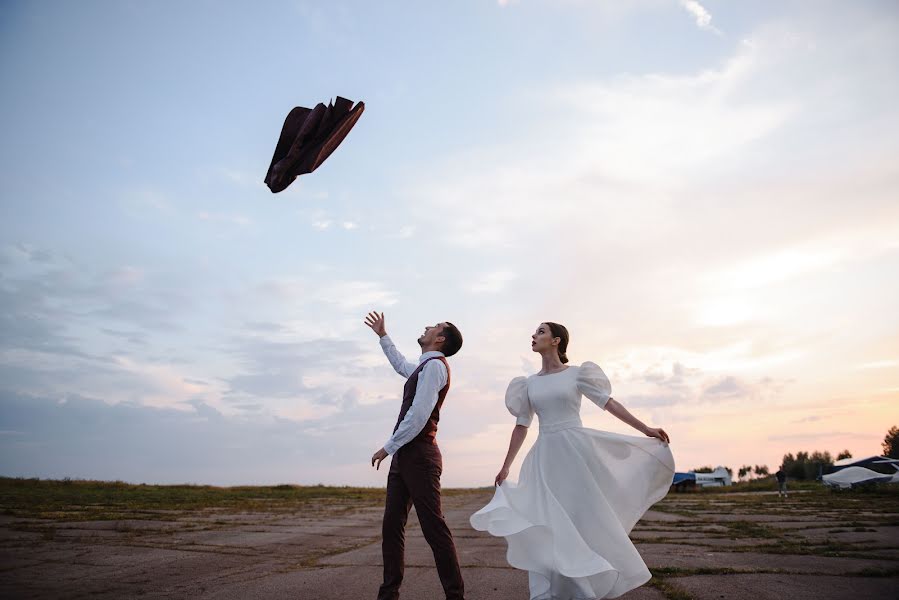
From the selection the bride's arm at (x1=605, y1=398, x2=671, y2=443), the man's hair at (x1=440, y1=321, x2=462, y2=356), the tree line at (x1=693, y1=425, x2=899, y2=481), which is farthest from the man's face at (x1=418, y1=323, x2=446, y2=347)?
the tree line at (x1=693, y1=425, x2=899, y2=481)

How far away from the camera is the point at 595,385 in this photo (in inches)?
189

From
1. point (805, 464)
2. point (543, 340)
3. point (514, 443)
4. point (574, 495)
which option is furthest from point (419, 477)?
point (805, 464)

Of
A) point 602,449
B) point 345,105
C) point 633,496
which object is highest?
point 345,105

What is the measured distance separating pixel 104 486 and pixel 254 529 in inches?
793

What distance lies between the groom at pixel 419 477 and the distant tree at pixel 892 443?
59.3 m

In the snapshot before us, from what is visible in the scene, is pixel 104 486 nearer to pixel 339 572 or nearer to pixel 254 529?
pixel 254 529

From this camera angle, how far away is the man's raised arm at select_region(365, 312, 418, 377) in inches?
213

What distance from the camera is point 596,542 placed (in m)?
4.51

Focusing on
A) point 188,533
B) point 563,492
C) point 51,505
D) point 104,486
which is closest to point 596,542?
point 563,492

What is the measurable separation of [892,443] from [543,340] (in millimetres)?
60387

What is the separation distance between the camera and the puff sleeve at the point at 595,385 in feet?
15.7

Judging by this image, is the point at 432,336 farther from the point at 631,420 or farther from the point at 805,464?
the point at 805,464

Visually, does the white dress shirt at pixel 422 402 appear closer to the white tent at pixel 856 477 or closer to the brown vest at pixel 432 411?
the brown vest at pixel 432 411

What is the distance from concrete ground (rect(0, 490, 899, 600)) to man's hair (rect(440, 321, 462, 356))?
2071mm
